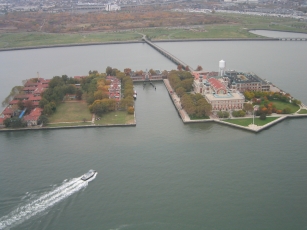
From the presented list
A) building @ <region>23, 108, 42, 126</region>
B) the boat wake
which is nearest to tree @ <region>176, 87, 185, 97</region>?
building @ <region>23, 108, 42, 126</region>

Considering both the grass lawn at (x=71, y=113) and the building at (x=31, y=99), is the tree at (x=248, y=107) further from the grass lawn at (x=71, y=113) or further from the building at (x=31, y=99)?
the building at (x=31, y=99)

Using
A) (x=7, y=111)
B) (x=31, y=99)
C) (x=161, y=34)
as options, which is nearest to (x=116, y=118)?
(x=31, y=99)

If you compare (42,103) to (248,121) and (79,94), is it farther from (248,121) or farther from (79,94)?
(248,121)

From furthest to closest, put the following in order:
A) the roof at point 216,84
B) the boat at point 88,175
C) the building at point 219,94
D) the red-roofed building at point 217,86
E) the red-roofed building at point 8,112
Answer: the roof at point 216,84, the red-roofed building at point 217,86, the building at point 219,94, the red-roofed building at point 8,112, the boat at point 88,175

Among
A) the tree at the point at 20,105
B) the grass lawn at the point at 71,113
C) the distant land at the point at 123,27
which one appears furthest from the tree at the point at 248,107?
the distant land at the point at 123,27

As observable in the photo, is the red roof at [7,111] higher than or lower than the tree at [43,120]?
higher

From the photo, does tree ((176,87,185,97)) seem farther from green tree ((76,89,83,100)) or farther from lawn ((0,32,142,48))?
lawn ((0,32,142,48))

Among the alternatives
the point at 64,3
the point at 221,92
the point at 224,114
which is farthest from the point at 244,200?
the point at 64,3
